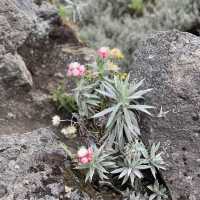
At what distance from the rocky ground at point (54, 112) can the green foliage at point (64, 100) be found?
3.8 inches

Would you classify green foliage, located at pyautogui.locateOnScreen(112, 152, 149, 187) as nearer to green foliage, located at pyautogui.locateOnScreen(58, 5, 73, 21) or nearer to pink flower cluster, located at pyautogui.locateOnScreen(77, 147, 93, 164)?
pink flower cluster, located at pyautogui.locateOnScreen(77, 147, 93, 164)

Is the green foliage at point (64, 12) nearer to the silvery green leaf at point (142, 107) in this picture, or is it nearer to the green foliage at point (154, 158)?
the silvery green leaf at point (142, 107)

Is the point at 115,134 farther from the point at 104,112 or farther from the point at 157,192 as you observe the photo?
the point at 157,192

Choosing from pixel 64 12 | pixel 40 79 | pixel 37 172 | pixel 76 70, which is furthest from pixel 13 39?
pixel 64 12

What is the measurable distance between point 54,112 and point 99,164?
989mm

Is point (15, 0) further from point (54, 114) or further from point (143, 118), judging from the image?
point (143, 118)

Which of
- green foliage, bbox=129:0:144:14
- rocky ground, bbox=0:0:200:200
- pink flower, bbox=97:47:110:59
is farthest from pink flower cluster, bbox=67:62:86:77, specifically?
green foliage, bbox=129:0:144:14

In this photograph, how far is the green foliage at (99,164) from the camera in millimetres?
3529

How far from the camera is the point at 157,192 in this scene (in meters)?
3.61

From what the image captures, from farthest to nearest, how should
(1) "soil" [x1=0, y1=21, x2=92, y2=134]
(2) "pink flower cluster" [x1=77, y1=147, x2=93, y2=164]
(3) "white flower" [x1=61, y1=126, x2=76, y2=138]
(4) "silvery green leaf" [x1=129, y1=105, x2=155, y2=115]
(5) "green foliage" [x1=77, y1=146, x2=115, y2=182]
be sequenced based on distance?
(1) "soil" [x1=0, y1=21, x2=92, y2=134], (3) "white flower" [x1=61, y1=126, x2=76, y2=138], (4) "silvery green leaf" [x1=129, y1=105, x2=155, y2=115], (5) "green foliage" [x1=77, y1=146, x2=115, y2=182], (2) "pink flower cluster" [x1=77, y1=147, x2=93, y2=164]

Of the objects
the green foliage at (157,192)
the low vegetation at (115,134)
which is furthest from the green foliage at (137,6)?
the green foliage at (157,192)

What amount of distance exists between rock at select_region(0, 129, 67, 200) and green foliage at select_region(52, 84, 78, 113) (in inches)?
16.5

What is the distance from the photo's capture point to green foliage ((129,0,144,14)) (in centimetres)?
733

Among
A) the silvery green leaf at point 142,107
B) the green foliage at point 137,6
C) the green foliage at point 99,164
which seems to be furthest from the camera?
the green foliage at point 137,6
